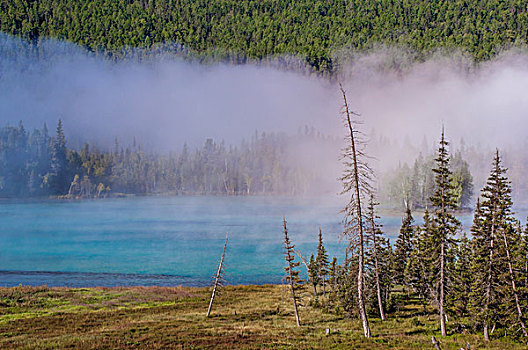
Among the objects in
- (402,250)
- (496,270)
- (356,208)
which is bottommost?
(402,250)

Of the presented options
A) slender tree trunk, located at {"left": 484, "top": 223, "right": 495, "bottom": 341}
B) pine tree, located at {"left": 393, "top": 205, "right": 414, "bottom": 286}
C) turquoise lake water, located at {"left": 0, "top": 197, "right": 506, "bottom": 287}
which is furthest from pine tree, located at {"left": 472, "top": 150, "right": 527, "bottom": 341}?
turquoise lake water, located at {"left": 0, "top": 197, "right": 506, "bottom": 287}

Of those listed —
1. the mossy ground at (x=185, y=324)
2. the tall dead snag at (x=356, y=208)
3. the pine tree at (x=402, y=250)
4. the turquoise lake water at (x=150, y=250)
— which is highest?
the tall dead snag at (x=356, y=208)

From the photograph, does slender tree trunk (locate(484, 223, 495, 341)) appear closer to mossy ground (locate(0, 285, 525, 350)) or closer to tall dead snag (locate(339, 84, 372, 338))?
mossy ground (locate(0, 285, 525, 350))

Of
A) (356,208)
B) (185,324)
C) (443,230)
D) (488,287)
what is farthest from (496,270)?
(185,324)

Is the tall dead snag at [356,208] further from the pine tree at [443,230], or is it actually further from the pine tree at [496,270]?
the pine tree at [496,270]

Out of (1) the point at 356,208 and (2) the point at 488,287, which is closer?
(1) the point at 356,208

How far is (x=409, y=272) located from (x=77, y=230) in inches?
6143

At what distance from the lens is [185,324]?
4006 cm

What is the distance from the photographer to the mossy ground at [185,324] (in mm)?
30578

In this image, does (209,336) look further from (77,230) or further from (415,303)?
(77,230)

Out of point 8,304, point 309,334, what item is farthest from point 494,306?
point 8,304

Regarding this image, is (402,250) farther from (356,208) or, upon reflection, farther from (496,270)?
(356,208)

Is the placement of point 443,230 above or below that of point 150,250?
above

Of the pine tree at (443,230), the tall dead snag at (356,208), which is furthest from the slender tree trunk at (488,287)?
the tall dead snag at (356,208)
